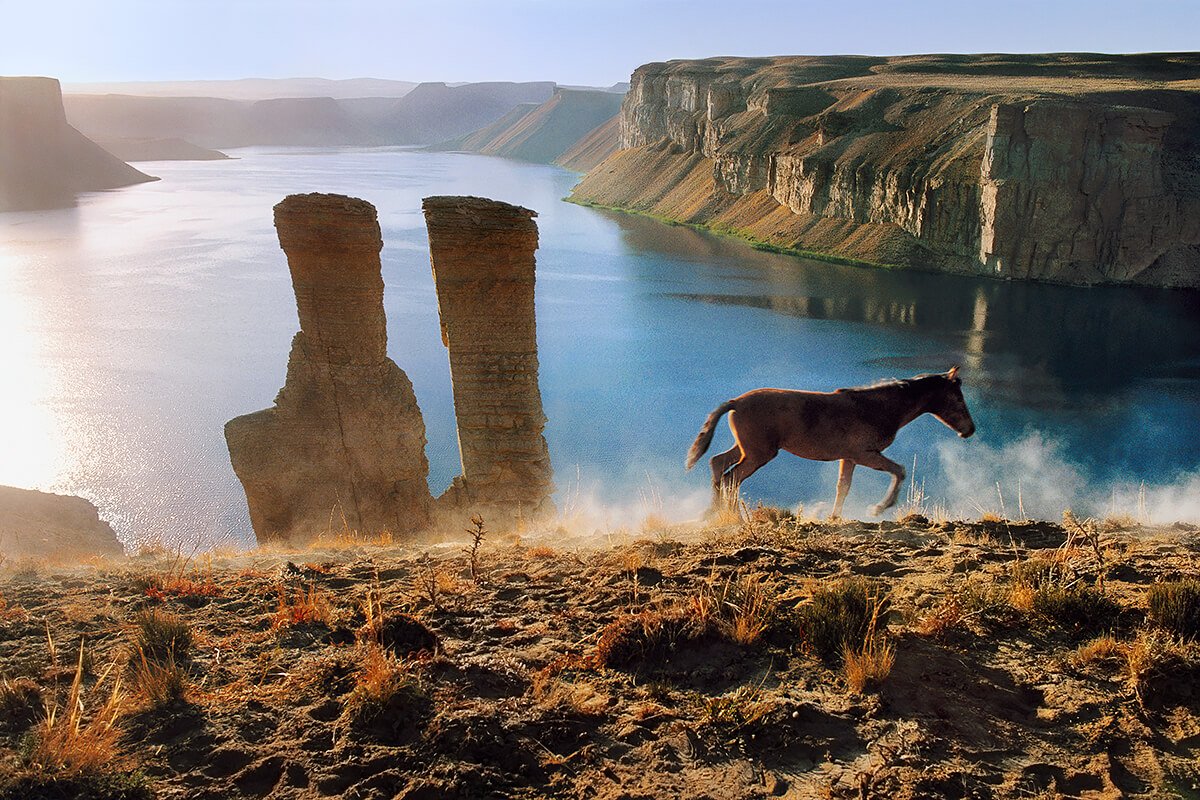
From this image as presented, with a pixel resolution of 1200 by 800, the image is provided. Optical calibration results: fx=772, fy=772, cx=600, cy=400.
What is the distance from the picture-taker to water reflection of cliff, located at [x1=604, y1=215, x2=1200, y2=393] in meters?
29.7

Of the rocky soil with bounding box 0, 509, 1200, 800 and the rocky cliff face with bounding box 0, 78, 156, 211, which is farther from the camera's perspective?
the rocky cliff face with bounding box 0, 78, 156, 211

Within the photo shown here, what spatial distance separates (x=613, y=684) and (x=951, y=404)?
620 cm

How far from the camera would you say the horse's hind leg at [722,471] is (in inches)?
334

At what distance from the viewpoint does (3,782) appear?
9.93 ft

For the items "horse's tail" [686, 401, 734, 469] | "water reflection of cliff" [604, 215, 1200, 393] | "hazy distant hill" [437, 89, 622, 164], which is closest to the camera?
"horse's tail" [686, 401, 734, 469]

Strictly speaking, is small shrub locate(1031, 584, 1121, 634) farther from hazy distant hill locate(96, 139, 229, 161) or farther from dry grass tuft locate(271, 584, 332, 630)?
hazy distant hill locate(96, 139, 229, 161)

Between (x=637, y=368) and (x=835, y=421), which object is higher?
(x=835, y=421)

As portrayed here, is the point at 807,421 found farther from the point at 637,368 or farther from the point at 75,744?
the point at 637,368

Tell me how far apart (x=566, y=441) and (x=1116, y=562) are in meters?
16.0

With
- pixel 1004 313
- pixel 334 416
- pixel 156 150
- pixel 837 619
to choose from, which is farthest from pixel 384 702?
pixel 156 150

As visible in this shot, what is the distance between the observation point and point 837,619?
4234mm

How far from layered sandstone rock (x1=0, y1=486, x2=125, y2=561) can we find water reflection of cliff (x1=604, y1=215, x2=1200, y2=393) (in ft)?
87.5

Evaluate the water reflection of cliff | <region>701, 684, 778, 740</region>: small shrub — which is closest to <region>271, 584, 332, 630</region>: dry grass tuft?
<region>701, 684, 778, 740</region>: small shrub

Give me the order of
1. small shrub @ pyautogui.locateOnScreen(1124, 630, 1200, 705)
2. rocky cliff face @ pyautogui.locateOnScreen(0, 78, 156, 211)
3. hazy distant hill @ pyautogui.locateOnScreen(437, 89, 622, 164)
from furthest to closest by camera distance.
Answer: hazy distant hill @ pyautogui.locateOnScreen(437, 89, 622, 164)
rocky cliff face @ pyautogui.locateOnScreen(0, 78, 156, 211)
small shrub @ pyautogui.locateOnScreen(1124, 630, 1200, 705)
